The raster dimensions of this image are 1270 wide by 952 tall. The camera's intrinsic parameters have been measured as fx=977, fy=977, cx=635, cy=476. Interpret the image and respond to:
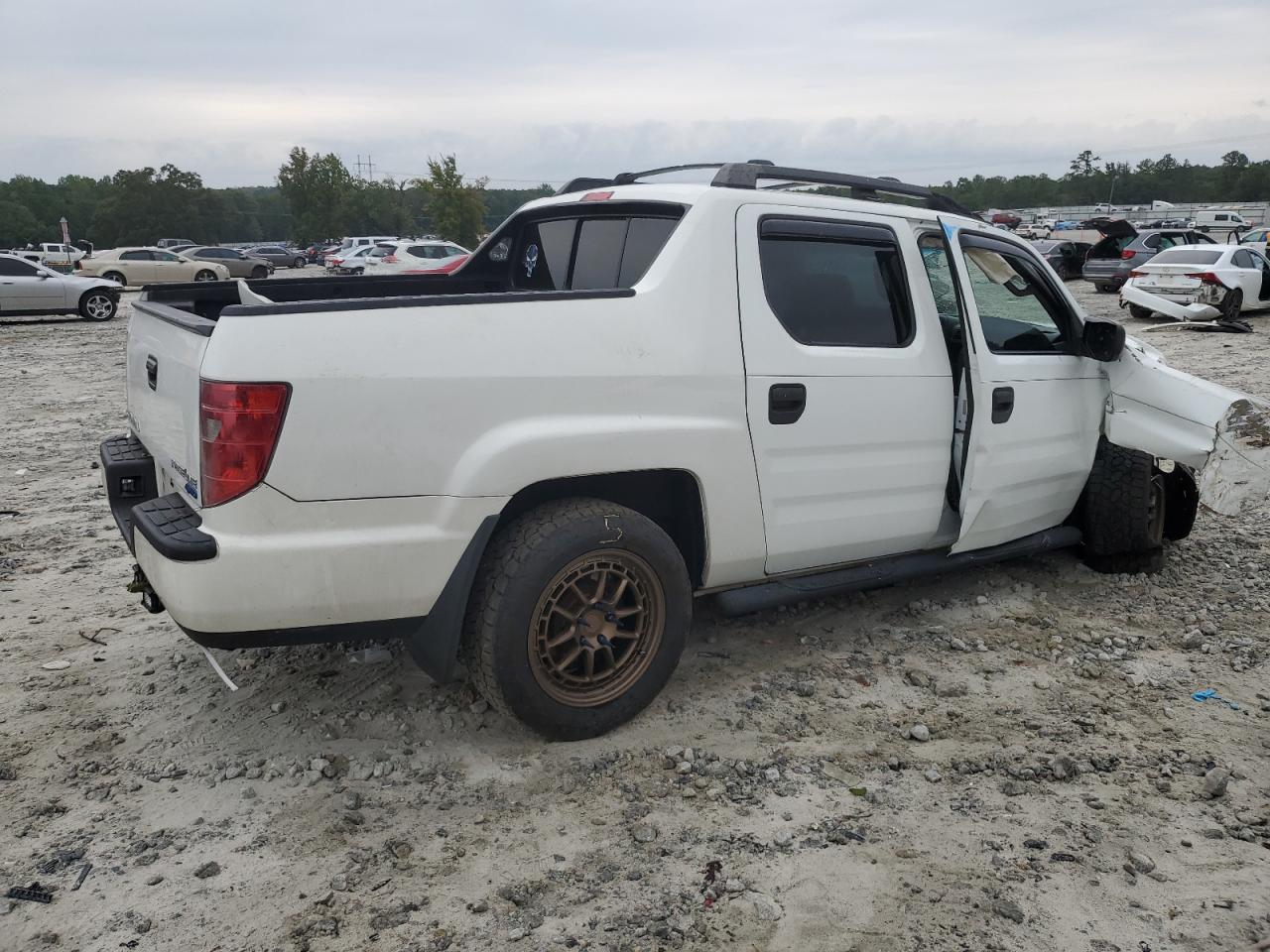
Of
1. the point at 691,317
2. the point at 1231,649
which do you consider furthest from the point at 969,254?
the point at 1231,649

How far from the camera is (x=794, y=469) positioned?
372 cm

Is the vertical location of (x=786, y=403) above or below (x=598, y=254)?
below

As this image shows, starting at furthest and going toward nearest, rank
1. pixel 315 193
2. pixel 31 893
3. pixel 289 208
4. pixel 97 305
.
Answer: pixel 289 208 < pixel 315 193 < pixel 97 305 < pixel 31 893

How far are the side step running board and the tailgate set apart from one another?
6.40 feet

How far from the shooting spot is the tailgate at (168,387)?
3008 mm

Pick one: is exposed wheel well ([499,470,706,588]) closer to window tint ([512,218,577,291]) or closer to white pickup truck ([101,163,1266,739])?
white pickup truck ([101,163,1266,739])

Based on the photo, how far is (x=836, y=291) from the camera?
154 inches

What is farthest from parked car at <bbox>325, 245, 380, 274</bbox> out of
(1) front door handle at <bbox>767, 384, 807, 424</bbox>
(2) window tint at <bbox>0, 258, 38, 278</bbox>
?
(1) front door handle at <bbox>767, 384, 807, 424</bbox>

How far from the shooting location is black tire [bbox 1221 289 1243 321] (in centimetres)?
1731

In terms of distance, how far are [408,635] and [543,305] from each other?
3.81ft

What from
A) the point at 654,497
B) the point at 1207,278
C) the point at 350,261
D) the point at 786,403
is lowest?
the point at 654,497

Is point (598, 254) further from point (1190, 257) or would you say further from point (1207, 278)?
point (1190, 257)

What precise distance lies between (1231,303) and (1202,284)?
0.78 m

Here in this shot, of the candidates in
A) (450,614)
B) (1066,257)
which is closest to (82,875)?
(450,614)
